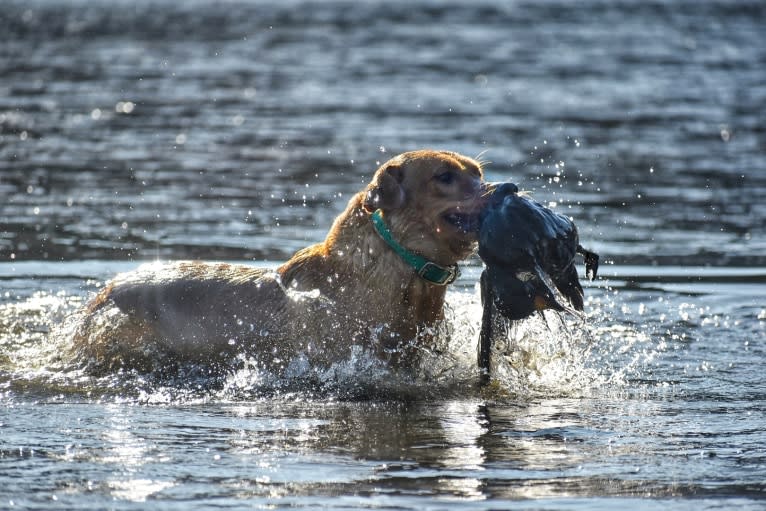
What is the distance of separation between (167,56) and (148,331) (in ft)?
70.5

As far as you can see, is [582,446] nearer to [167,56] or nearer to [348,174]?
[348,174]

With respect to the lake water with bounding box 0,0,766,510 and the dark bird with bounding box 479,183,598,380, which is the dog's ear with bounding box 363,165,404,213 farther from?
the lake water with bounding box 0,0,766,510

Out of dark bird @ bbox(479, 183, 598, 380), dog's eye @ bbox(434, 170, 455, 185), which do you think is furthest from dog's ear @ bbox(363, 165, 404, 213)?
dark bird @ bbox(479, 183, 598, 380)

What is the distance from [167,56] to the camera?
28.8m

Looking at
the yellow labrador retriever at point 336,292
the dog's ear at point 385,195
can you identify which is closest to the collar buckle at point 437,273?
the yellow labrador retriever at point 336,292

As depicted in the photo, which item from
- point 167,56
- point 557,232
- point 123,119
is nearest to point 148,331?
point 557,232

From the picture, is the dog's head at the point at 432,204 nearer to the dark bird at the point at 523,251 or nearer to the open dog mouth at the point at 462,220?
the open dog mouth at the point at 462,220

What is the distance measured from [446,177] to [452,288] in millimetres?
3142

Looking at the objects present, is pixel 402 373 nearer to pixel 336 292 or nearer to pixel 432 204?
pixel 336 292

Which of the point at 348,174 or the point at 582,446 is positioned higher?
the point at 348,174

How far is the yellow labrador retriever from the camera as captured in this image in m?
7.48

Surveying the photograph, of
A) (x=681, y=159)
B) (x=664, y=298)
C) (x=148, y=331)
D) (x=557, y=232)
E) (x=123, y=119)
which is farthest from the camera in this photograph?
(x=123, y=119)

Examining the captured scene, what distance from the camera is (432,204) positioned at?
7.49m

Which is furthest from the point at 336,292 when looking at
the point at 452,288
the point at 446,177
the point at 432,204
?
the point at 452,288
